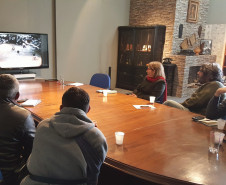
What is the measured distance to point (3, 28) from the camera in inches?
173

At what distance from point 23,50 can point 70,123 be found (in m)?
3.89

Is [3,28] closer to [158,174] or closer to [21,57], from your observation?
[21,57]

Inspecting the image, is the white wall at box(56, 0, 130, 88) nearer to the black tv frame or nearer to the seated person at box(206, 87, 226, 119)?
the black tv frame

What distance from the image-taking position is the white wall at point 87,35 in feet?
17.4

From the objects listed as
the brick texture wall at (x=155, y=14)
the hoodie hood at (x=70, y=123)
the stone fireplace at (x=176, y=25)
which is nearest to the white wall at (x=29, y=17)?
the brick texture wall at (x=155, y=14)

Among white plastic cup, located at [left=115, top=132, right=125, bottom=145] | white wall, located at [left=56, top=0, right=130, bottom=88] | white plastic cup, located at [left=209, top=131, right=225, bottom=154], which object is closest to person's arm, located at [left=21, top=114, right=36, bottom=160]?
white plastic cup, located at [left=115, top=132, right=125, bottom=145]

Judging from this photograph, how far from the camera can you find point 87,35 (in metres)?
5.73

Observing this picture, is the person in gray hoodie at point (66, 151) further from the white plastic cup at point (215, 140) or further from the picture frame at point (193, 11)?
the picture frame at point (193, 11)

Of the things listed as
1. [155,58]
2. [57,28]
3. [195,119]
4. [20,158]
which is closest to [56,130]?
[20,158]

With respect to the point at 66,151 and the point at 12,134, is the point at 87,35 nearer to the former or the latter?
the point at 12,134

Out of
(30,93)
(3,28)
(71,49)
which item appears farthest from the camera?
(71,49)

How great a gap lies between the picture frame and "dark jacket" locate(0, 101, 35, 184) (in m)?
5.43

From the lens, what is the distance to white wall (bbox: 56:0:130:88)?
530 centimetres

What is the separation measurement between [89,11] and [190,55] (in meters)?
2.77
